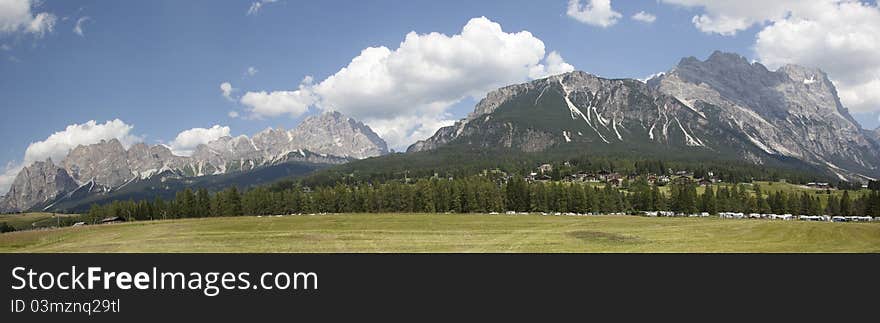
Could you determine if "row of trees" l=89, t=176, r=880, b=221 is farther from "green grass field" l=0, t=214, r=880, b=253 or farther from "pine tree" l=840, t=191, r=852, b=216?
"green grass field" l=0, t=214, r=880, b=253

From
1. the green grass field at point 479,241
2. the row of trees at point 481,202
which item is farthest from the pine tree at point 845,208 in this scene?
the green grass field at point 479,241

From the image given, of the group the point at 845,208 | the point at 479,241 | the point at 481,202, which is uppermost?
the point at 479,241

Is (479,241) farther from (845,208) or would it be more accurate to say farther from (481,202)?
(845,208)

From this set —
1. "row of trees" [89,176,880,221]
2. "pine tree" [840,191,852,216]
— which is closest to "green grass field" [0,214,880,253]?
"row of trees" [89,176,880,221]

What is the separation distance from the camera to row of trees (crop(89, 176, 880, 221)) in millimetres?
127062

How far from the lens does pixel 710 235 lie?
6153 centimetres

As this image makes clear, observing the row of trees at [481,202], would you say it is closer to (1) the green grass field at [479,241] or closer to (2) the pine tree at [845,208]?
(2) the pine tree at [845,208]

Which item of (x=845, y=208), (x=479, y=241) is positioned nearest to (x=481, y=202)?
(x=479, y=241)

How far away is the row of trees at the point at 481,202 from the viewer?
12706cm

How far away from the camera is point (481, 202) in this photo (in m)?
130
